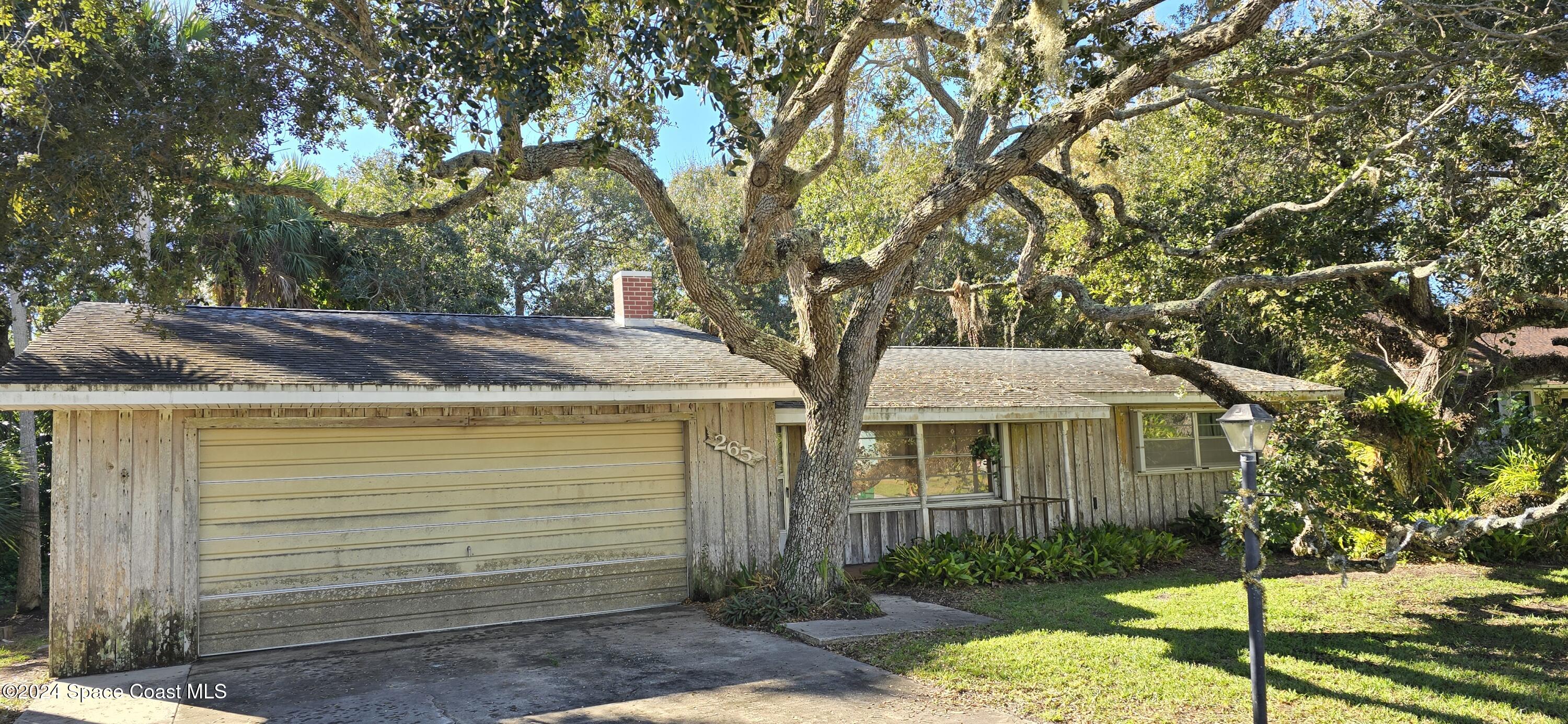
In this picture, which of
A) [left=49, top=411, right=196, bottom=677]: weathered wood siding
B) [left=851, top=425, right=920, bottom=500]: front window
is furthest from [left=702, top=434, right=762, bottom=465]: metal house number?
[left=49, top=411, right=196, bottom=677]: weathered wood siding

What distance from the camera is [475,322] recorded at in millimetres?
12383

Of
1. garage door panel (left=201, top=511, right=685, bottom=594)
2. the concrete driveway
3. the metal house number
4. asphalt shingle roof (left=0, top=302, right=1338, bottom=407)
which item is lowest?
the concrete driveway

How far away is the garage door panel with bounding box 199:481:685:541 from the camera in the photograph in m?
8.98

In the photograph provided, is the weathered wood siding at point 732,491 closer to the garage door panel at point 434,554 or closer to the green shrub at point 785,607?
the garage door panel at point 434,554

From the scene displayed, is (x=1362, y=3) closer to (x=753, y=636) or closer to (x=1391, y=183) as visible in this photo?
(x=1391, y=183)

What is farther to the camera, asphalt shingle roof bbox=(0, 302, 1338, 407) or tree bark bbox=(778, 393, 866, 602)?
tree bark bbox=(778, 393, 866, 602)

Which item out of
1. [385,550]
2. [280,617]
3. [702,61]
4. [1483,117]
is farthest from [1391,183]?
[280,617]

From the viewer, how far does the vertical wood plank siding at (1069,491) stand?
13.0 m

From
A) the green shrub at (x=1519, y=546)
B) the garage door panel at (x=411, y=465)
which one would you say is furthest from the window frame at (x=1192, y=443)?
the garage door panel at (x=411, y=465)

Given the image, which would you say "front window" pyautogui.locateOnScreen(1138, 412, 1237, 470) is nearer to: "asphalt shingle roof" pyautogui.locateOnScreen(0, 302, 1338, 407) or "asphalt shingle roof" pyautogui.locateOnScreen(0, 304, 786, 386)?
"asphalt shingle roof" pyautogui.locateOnScreen(0, 302, 1338, 407)

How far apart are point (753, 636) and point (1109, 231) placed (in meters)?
7.17

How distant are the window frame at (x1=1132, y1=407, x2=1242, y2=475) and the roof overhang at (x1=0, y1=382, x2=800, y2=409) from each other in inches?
264

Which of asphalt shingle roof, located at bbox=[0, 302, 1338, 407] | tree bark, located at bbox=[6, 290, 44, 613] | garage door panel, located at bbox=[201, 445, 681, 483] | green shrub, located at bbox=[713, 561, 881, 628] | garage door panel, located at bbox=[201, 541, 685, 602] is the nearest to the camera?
asphalt shingle roof, located at bbox=[0, 302, 1338, 407]

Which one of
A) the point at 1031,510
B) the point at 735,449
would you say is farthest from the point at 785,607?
the point at 1031,510
